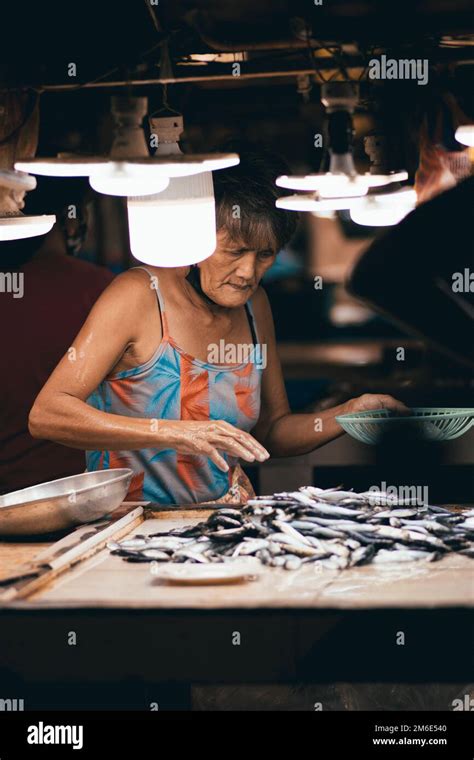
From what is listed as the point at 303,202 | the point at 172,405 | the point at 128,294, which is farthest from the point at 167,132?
the point at 172,405

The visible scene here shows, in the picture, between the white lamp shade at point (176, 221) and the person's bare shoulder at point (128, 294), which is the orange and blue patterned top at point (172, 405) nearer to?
the person's bare shoulder at point (128, 294)

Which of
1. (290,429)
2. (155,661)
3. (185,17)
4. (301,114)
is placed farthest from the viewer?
(301,114)

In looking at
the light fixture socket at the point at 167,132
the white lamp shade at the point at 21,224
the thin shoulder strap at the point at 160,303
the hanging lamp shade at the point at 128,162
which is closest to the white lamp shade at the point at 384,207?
the thin shoulder strap at the point at 160,303

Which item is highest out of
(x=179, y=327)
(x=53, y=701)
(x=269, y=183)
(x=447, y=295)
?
(x=269, y=183)

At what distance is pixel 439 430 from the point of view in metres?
3.28

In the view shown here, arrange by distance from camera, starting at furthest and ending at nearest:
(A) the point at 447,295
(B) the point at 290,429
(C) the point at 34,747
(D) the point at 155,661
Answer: (B) the point at 290,429, (C) the point at 34,747, (A) the point at 447,295, (D) the point at 155,661

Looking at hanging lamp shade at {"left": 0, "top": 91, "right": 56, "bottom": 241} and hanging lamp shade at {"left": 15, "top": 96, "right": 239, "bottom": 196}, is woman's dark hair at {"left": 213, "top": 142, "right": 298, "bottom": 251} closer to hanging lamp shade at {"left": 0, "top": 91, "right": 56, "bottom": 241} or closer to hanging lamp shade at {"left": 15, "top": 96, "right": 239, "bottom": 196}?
hanging lamp shade at {"left": 0, "top": 91, "right": 56, "bottom": 241}

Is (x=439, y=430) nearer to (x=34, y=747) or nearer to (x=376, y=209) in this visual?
(x=376, y=209)

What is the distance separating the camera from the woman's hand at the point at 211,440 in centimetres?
330

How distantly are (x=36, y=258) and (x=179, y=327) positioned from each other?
38.0 inches

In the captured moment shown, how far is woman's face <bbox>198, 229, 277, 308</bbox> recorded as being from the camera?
386cm

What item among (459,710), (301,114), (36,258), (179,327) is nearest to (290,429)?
(179,327)

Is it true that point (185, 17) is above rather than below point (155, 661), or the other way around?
above

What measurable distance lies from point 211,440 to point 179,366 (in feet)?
2.20
